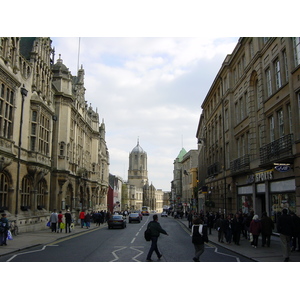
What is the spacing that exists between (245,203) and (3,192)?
17878mm

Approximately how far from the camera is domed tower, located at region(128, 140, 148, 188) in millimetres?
170625

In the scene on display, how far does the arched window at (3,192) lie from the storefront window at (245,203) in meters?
17.7

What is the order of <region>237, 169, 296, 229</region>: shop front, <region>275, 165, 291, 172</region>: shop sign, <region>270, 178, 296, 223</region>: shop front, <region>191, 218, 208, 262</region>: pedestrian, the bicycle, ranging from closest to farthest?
<region>191, 218, 208, 262</region>: pedestrian < <region>275, 165, 291, 172</region>: shop sign < <region>270, 178, 296, 223</region>: shop front < <region>237, 169, 296, 229</region>: shop front < the bicycle

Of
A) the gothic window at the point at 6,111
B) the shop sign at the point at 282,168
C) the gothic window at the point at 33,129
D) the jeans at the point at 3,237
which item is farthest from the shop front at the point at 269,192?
the gothic window at the point at 33,129

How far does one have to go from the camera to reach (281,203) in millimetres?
18812

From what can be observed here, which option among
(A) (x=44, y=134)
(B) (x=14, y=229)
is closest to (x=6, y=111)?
(A) (x=44, y=134)

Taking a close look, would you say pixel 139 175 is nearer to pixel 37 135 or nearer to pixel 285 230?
pixel 37 135

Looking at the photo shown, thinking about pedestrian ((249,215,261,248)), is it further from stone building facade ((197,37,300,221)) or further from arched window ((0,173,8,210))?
arched window ((0,173,8,210))

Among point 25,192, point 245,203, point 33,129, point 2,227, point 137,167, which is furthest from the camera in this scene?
point 137,167

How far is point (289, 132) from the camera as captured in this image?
688 inches

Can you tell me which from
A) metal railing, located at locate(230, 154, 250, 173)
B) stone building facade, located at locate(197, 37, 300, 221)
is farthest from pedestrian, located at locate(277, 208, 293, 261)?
metal railing, located at locate(230, 154, 250, 173)

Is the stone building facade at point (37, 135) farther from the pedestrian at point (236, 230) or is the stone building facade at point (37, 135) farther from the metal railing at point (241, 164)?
the metal railing at point (241, 164)

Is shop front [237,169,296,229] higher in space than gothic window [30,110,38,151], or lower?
lower

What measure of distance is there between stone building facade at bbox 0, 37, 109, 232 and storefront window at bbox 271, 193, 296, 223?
1712 centimetres
